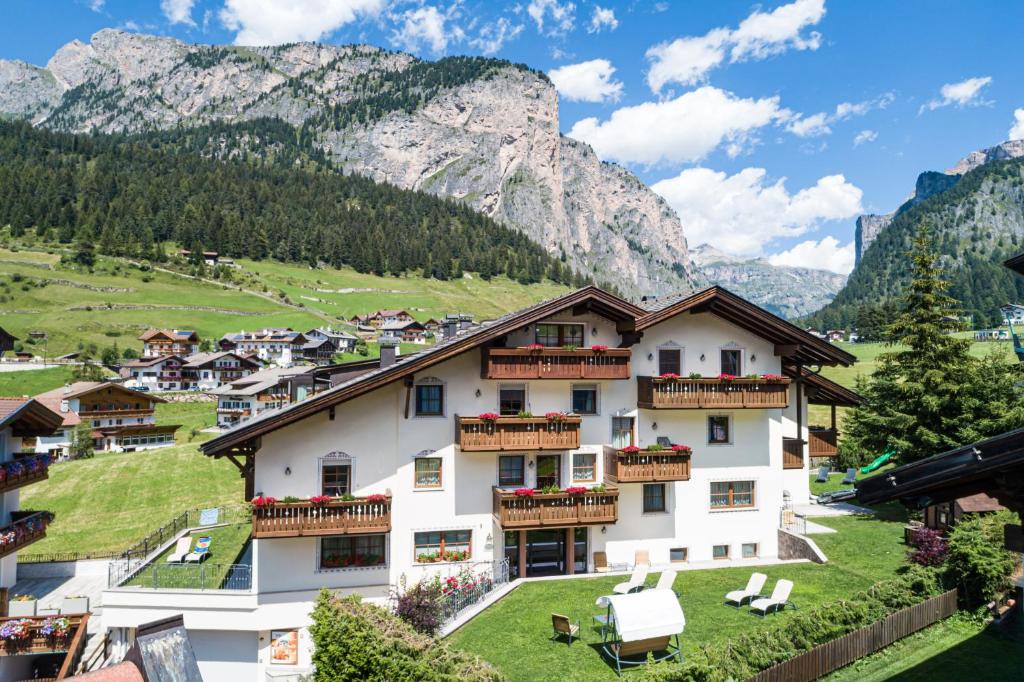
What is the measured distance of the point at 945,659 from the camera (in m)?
16.8

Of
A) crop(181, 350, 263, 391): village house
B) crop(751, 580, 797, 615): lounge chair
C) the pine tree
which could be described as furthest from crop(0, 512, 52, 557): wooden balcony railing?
crop(181, 350, 263, 391): village house

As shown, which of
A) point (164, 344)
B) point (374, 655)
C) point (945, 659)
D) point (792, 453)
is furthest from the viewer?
point (164, 344)

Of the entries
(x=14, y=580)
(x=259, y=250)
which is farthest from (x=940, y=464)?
(x=259, y=250)

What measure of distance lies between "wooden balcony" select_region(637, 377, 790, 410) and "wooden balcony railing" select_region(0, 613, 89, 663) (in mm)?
21800

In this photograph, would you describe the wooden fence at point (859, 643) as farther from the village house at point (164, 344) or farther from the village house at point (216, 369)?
the village house at point (164, 344)

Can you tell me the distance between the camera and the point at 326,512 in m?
22.0

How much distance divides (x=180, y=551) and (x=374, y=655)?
1458cm

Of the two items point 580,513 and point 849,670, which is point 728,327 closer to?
point 580,513

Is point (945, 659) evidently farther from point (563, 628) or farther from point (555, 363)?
point (555, 363)

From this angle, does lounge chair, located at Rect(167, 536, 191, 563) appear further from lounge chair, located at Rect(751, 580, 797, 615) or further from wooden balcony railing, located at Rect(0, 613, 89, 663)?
lounge chair, located at Rect(751, 580, 797, 615)

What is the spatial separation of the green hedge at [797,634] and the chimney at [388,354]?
1483 centimetres

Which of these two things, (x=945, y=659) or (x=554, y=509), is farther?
(x=554, y=509)

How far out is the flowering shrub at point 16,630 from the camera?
22202 millimetres

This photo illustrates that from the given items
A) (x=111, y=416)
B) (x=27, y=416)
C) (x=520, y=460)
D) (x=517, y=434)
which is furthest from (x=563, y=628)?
(x=111, y=416)
